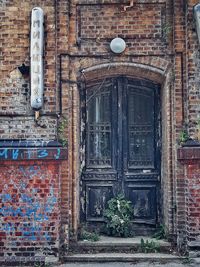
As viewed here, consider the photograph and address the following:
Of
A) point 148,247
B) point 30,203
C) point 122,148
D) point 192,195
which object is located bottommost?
point 148,247

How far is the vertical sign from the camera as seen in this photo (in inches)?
264

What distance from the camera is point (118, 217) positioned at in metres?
7.23

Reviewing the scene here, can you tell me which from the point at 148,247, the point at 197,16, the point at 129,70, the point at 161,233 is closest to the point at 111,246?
the point at 148,247

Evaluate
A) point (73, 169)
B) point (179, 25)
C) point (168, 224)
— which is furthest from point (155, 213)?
point (179, 25)

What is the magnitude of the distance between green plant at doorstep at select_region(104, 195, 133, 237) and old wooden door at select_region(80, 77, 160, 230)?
215 mm

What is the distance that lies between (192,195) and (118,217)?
4.70ft

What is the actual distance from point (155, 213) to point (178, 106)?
2.13m

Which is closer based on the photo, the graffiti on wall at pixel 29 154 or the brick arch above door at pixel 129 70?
the graffiti on wall at pixel 29 154

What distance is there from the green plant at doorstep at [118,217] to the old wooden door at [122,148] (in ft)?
0.70

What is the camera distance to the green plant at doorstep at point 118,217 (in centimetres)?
721

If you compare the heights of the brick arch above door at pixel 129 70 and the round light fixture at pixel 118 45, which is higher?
the round light fixture at pixel 118 45

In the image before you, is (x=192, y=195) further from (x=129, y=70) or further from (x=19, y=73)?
(x=19, y=73)

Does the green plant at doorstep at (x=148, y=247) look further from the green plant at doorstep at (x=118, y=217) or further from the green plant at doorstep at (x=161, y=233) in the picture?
the green plant at doorstep at (x=118, y=217)

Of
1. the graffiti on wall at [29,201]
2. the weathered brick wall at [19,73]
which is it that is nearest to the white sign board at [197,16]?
the weathered brick wall at [19,73]
